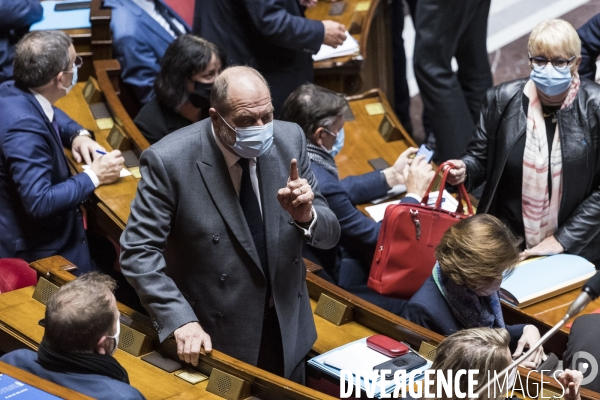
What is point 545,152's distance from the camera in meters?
3.68

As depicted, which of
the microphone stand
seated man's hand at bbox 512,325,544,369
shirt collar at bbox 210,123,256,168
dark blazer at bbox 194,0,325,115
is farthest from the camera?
dark blazer at bbox 194,0,325,115

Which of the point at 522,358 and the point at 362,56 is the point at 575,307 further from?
the point at 362,56

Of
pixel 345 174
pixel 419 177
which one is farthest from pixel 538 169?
pixel 345 174

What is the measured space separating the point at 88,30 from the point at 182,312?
98.9 inches

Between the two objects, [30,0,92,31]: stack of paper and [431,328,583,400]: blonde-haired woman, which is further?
[30,0,92,31]: stack of paper

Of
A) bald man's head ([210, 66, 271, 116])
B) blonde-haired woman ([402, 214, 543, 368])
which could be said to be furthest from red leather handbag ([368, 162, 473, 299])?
bald man's head ([210, 66, 271, 116])

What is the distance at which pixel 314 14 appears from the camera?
5711 millimetres

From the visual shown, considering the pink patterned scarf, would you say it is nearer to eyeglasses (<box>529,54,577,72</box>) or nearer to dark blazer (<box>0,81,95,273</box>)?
eyeglasses (<box>529,54,577,72</box>)

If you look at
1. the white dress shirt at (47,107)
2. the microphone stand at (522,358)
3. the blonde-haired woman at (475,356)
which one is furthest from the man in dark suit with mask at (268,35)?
the microphone stand at (522,358)

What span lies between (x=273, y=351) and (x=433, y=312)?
1.70 feet

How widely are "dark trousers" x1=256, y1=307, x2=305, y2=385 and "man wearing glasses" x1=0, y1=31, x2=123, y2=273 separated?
3.37 feet

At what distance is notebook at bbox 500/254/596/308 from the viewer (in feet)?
11.1

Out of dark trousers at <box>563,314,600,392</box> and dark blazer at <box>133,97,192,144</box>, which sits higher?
dark trousers at <box>563,314,600,392</box>

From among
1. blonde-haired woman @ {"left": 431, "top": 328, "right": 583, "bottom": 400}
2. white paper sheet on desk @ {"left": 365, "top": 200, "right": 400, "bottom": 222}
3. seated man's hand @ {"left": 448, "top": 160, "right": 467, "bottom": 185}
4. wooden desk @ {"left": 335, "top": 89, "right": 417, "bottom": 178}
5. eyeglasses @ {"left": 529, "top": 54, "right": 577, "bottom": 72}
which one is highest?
eyeglasses @ {"left": 529, "top": 54, "right": 577, "bottom": 72}
